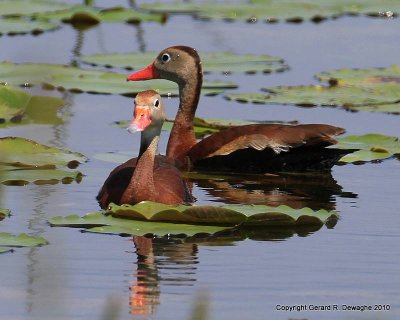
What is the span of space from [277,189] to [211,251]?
2.59 metres

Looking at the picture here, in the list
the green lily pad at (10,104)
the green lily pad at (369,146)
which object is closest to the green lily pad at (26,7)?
the green lily pad at (10,104)

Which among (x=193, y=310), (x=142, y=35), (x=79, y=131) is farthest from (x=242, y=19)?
(x=193, y=310)

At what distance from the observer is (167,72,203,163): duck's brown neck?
12289mm

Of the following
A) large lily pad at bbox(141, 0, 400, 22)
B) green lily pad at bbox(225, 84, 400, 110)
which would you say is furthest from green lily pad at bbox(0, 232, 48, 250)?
large lily pad at bbox(141, 0, 400, 22)

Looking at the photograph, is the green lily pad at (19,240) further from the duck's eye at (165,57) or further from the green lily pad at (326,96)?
the green lily pad at (326,96)

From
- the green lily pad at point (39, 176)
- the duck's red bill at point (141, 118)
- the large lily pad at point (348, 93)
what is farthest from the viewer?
the large lily pad at point (348, 93)

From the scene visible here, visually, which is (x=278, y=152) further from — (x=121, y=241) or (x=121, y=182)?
(x=121, y=241)

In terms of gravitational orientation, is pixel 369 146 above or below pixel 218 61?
above

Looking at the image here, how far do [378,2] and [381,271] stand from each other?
12980 mm

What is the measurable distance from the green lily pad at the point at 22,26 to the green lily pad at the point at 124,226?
26.9 feet

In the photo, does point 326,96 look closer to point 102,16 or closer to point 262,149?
point 262,149

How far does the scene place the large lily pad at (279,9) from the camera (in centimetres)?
1950

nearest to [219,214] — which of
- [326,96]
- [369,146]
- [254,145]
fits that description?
[254,145]

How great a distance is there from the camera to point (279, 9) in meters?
20.0
